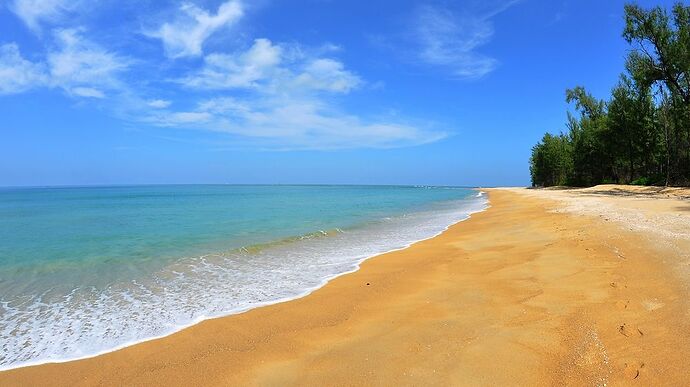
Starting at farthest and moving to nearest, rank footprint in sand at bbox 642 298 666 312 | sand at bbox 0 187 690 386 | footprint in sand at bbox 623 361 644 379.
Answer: footprint in sand at bbox 642 298 666 312 < sand at bbox 0 187 690 386 < footprint in sand at bbox 623 361 644 379

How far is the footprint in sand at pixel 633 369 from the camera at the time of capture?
3.47 metres

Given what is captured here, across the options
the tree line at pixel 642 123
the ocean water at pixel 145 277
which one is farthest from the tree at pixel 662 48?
the ocean water at pixel 145 277

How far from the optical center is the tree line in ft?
93.0

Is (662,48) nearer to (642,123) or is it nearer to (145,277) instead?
(642,123)

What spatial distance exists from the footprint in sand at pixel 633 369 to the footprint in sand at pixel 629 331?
698 mm

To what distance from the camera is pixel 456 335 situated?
4.81 m

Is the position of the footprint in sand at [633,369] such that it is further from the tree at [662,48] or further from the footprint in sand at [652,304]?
the tree at [662,48]

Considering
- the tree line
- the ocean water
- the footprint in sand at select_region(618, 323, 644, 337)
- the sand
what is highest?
the tree line

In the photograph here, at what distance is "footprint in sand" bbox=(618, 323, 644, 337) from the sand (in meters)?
0.02

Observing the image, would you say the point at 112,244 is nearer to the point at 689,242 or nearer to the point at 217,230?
the point at 217,230

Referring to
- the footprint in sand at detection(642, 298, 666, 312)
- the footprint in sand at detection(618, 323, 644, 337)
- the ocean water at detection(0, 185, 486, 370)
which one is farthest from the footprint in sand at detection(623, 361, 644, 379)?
the ocean water at detection(0, 185, 486, 370)

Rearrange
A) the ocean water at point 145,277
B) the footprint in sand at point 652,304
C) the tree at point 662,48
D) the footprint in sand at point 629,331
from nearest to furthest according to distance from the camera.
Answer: the footprint in sand at point 629,331
the footprint in sand at point 652,304
the ocean water at point 145,277
the tree at point 662,48

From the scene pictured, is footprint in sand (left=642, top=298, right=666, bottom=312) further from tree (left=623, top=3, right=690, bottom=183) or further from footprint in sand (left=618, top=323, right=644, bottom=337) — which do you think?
tree (left=623, top=3, right=690, bottom=183)

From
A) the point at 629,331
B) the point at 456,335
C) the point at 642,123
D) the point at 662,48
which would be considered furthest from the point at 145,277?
the point at 642,123
